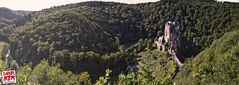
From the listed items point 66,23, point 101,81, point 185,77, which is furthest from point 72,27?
point 101,81

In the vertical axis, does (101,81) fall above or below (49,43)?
above

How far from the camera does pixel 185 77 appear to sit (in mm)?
138625

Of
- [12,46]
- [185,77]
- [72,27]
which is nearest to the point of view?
[185,77]

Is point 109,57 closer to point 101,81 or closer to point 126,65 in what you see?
point 126,65

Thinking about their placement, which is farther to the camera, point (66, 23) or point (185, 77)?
point (66, 23)

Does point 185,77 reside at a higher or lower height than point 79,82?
lower

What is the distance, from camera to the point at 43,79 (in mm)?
83938

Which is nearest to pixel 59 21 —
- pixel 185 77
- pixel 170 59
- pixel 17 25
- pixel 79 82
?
pixel 17 25

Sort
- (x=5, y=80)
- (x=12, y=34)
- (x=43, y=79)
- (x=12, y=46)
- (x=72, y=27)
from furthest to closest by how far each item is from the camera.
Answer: (x=72, y=27)
(x=12, y=34)
(x=12, y=46)
(x=43, y=79)
(x=5, y=80)

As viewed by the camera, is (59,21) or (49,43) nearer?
(49,43)

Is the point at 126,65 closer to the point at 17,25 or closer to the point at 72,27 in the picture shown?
the point at 72,27

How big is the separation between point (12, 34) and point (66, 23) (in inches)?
1122

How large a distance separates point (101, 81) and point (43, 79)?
199 feet

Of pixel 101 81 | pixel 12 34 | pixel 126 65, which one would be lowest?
pixel 126 65
